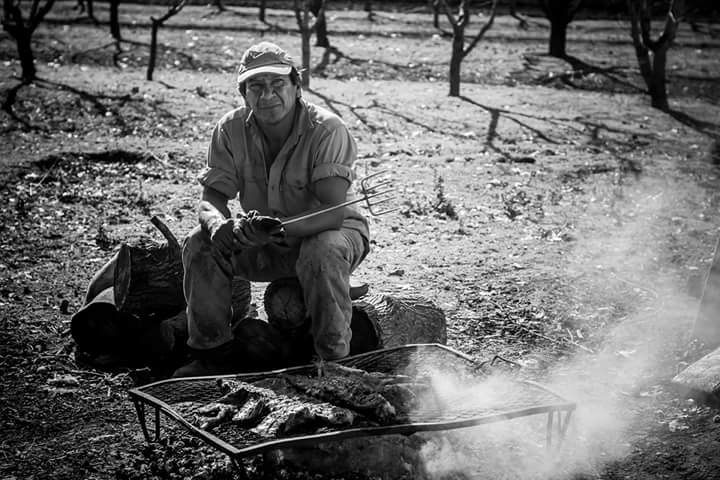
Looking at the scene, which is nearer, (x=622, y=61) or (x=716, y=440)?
(x=716, y=440)

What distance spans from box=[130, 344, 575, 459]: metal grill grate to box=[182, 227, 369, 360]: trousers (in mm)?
198

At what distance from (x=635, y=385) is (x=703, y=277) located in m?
1.61

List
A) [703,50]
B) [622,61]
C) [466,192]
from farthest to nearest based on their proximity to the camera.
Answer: [703,50] < [622,61] < [466,192]

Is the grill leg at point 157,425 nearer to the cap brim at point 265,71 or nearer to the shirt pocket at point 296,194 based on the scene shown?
the shirt pocket at point 296,194

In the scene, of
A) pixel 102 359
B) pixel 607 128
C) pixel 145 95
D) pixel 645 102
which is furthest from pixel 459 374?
pixel 645 102

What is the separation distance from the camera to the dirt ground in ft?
12.7

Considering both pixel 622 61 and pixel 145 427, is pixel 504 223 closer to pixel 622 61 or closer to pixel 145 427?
pixel 145 427

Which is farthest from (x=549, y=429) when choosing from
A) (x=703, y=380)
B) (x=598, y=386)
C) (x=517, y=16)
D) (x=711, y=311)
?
(x=517, y=16)

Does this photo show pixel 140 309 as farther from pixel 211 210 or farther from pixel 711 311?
pixel 711 311

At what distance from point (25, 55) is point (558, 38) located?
36.3 feet

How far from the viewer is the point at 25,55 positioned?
41.7ft

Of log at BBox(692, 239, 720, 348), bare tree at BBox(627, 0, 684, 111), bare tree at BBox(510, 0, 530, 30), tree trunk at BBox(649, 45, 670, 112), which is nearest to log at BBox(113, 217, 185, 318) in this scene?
log at BBox(692, 239, 720, 348)

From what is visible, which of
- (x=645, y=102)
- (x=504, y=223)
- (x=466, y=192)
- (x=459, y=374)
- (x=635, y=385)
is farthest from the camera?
(x=645, y=102)

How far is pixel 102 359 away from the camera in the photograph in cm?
462
